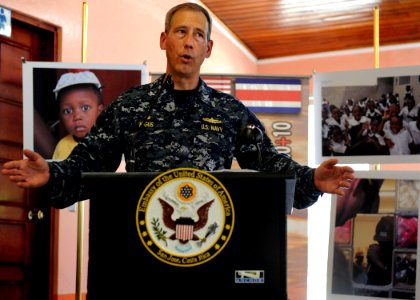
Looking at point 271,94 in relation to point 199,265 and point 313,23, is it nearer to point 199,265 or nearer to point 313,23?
point 199,265

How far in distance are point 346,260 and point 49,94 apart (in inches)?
65.1

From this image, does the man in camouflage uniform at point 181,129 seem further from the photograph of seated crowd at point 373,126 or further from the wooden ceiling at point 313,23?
the wooden ceiling at point 313,23

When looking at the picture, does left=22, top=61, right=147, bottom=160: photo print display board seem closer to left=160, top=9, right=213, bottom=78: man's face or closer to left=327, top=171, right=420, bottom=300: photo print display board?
left=327, top=171, right=420, bottom=300: photo print display board

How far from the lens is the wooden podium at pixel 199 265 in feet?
Result: 3.99

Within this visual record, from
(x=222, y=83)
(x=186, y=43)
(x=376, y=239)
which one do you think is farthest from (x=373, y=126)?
(x=186, y=43)

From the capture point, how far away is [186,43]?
5.63 feet

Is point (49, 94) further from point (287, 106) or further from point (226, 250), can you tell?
point (226, 250)

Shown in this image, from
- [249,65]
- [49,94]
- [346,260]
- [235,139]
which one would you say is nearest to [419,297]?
[346,260]

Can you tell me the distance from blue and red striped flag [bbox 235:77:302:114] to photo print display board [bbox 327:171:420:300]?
608mm

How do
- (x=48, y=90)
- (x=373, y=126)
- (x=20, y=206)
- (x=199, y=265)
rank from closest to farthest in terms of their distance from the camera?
(x=199, y=265), (x=373, y=126), (x=48, y=90), (x=20, y=206)

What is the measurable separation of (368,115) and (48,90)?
1546 mm

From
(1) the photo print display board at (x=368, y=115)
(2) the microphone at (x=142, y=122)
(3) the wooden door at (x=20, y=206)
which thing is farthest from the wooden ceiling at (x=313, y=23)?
(2) the microphone at (x=142, y=122)

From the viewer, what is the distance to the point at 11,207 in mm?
4309

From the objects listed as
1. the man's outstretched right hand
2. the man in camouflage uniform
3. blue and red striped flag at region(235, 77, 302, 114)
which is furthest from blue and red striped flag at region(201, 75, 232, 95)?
the man's outstretched right hand
